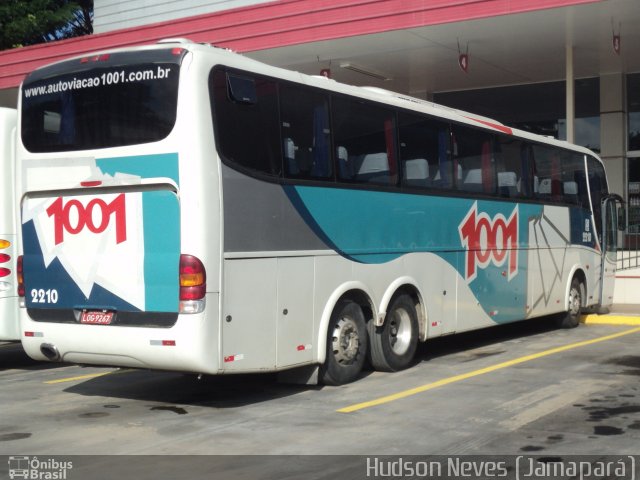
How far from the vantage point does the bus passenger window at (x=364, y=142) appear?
9.55m

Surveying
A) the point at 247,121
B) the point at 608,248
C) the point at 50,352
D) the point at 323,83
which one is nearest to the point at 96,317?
the point at 50,352

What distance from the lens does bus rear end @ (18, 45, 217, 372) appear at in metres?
7.73

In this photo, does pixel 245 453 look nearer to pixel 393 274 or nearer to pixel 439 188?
pixel 393 274

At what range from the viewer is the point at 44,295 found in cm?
859

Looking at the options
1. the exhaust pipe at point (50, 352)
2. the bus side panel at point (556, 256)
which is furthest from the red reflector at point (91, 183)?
the bus side panel at point (556, 256)

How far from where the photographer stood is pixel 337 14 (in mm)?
16938

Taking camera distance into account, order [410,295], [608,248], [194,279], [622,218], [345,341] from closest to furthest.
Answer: [194,279], [345,341], [410,295], [608,248], [622,218]

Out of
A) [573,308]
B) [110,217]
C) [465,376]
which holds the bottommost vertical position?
[465,376]

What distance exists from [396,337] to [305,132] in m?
3.06

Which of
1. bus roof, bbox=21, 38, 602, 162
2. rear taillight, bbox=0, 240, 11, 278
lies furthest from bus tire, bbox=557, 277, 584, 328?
rear taillight, bbox=0, 240, 11, 278

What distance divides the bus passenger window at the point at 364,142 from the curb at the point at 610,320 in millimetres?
7526

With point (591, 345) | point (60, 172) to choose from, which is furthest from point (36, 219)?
point (591, 345)

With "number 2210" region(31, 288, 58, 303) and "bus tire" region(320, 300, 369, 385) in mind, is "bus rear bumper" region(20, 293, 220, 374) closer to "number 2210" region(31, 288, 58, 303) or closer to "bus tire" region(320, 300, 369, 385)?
"number 2210" region(31, 288, 58, 303)

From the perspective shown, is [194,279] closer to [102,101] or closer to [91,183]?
[91,183]
